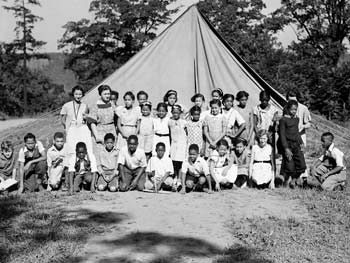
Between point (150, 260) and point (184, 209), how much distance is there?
1283 millimetres

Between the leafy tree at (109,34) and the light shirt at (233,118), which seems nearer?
the light shirt at (233,118)

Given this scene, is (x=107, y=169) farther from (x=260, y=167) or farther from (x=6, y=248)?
(x=6, y=248)

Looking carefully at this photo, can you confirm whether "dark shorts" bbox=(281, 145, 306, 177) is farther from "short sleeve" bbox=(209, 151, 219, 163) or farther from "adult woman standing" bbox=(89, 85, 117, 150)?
"adult woman standing" bbox=(89, 85, 117, 150)

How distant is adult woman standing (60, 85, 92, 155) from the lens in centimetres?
545

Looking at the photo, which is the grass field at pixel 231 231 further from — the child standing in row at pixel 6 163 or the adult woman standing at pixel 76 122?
the adult woman standing at pixel 76 122

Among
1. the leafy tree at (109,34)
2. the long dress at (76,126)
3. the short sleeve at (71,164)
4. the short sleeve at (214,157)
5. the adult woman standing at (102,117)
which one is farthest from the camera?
the leafy tree at (109,34)

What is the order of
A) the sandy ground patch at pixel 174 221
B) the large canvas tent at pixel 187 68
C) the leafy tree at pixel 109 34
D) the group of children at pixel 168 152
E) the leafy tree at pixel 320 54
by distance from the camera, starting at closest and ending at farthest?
1. the sandy ground patch at pixel 174 221
2. the group of children at pixel 168 152
3. the large canvas tent at pixel 187 68
4. the leafy tree at pixel 320 54
5. the leafy tree at pixel 109 34

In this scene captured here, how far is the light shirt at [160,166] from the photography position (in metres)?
5.32

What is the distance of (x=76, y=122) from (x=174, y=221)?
2.06 meters

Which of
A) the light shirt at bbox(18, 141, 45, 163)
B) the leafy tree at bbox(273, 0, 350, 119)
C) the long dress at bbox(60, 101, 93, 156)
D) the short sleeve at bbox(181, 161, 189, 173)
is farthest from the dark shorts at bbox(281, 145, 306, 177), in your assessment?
the leafy tree at bbox(273, 0, 350, 119)

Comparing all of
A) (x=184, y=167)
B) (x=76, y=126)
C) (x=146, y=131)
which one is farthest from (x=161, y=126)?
(x=76, y=126)

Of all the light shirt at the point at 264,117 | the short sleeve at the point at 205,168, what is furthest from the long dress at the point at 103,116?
the light shirt at the point at 264,117

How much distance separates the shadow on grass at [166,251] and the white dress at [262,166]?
6.30 ft

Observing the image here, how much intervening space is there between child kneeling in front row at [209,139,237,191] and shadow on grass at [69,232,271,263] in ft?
5.65
